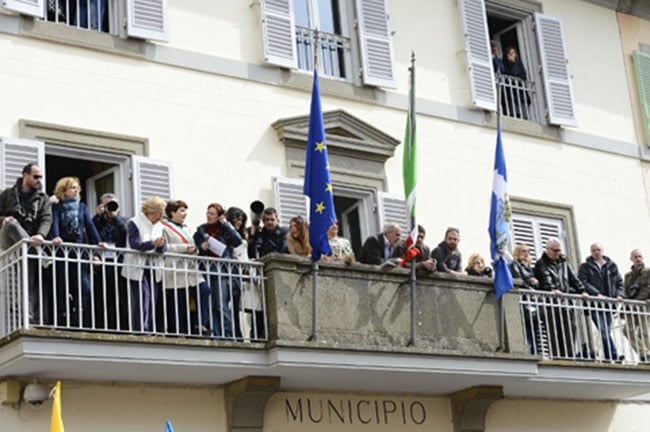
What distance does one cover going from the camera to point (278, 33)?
15766mm

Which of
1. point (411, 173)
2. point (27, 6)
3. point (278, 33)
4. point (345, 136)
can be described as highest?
point (278, 33)

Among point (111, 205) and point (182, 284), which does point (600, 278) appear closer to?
point (182, 284)

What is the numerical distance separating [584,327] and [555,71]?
4354 millimetres

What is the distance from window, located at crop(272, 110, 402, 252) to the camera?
612 inches

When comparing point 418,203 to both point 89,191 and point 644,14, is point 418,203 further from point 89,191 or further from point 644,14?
point 644,14

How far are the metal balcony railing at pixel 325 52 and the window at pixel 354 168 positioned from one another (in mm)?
735

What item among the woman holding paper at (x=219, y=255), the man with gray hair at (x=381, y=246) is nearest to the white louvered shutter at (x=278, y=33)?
the man with gray hair at (x=381, y=246)

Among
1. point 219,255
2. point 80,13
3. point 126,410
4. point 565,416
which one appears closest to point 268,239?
point 219,255

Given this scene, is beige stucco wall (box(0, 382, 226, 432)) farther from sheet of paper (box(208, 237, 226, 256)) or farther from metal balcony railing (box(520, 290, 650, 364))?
metal balcony railing (box(520, 290, 650, 364))

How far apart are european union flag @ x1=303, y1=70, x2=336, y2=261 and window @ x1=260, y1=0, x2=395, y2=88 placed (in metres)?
2.41

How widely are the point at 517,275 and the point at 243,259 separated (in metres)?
3.82

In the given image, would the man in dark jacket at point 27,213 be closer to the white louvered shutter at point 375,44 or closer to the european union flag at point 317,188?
the european union flag at point 317,188

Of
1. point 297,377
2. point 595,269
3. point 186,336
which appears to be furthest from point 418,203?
point 186,336

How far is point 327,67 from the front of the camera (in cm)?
1644
